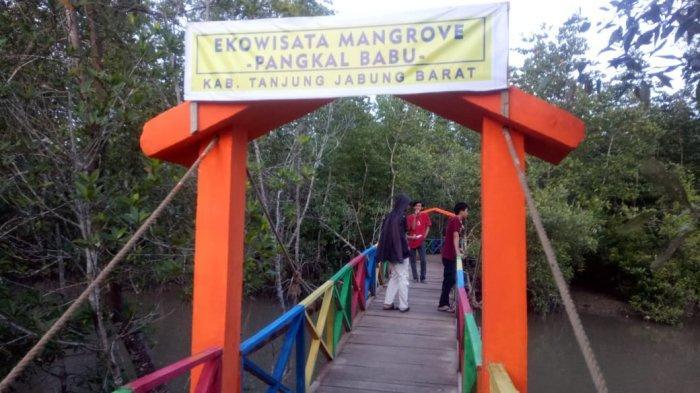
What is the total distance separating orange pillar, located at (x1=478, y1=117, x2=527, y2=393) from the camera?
3.02 metres

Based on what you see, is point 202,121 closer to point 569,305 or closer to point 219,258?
point 219,258

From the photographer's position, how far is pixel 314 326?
15.7ft

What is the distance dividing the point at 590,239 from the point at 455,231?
10382 mm

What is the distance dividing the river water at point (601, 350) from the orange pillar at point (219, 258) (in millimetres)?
8358

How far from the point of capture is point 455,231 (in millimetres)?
7000

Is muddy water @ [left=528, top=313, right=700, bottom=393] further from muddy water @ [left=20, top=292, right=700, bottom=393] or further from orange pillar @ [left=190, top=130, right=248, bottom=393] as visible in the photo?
orange pillar @ [left=190, top=130, right=248, bottom=393]

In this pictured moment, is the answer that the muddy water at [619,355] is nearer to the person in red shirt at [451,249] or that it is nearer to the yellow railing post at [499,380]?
the person in red shirt at [451,249]

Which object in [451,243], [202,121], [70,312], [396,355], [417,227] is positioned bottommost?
[396,355]

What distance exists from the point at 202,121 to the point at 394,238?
12.3 feet

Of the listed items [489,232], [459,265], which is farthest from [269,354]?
[489,232]

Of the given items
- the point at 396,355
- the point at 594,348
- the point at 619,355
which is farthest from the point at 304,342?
the point at 594,348

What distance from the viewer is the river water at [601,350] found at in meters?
13.2

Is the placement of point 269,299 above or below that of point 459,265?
below

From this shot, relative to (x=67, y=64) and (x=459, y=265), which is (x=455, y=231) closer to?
(x=459, y=265)
